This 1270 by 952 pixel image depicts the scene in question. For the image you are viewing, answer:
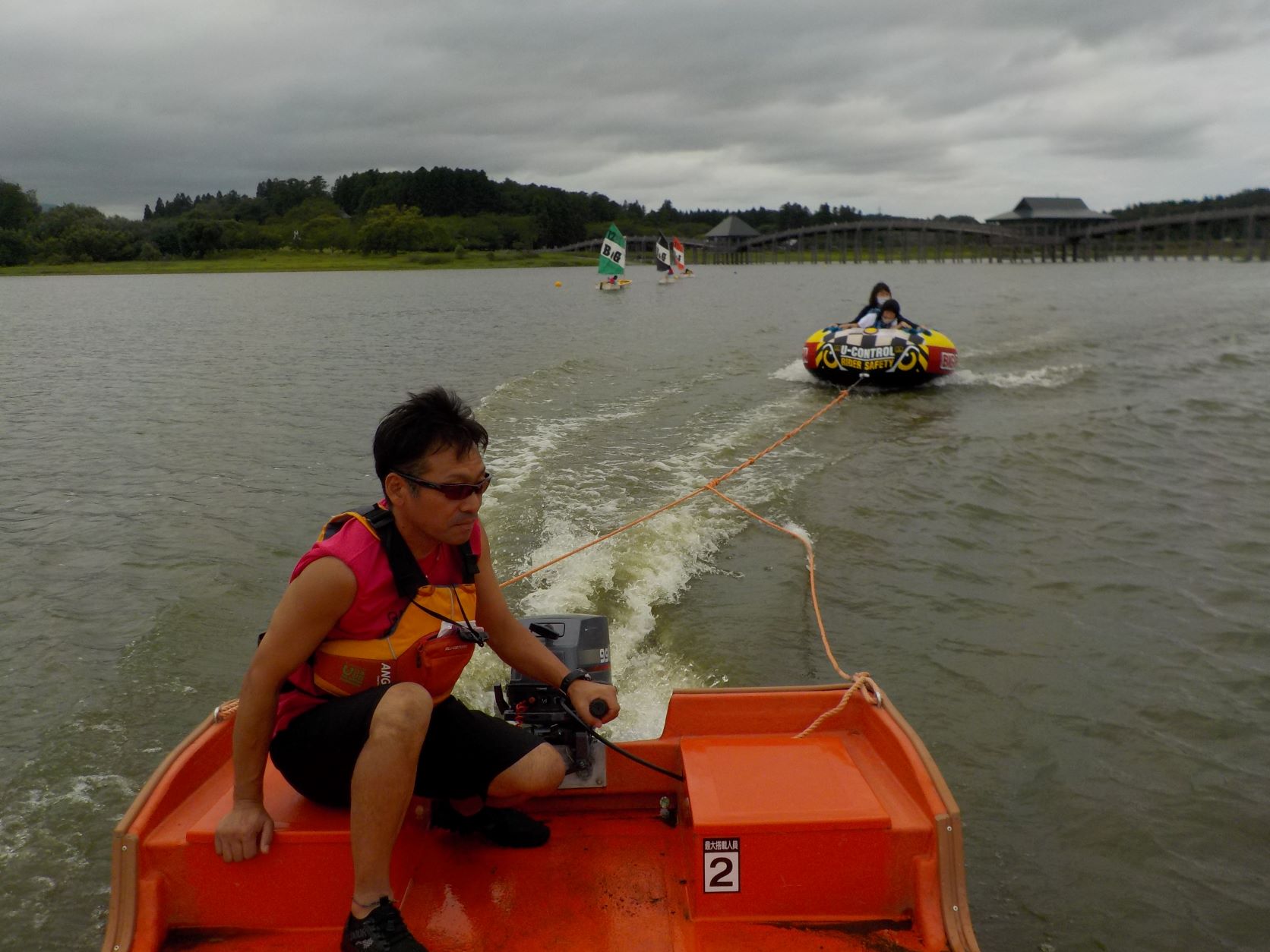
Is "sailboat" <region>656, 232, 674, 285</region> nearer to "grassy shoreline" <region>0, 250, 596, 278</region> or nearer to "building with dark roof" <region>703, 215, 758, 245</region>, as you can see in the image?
"grassy shoreline" <region>0, 250, 596, 278</region>

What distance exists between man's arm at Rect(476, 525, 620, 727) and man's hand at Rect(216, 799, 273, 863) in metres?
0.87

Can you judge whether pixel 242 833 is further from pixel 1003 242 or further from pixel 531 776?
pixel 1003 242

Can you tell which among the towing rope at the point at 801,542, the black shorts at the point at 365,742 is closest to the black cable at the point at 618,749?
the black shorts at the point at 365,742

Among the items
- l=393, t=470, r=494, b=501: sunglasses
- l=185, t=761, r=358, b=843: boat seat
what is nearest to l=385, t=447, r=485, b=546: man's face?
l=393, t=470, r=494, b=501: sunglasses

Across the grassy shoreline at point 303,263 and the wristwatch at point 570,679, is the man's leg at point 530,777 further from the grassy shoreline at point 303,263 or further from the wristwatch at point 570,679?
the grassy shoreline at point 303,263

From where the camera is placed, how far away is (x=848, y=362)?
16.0 meters

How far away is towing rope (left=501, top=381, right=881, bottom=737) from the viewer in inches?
144

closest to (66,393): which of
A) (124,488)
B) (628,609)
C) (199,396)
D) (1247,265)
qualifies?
(199,396)

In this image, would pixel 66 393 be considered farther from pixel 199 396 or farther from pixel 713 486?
pixel 713 486

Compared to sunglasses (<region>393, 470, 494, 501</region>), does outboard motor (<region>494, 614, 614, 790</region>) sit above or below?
below

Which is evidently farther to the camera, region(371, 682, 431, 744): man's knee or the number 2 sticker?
the number 2 sticker

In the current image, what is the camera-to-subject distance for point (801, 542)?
8.18 m

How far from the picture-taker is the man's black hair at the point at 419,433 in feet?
9.18

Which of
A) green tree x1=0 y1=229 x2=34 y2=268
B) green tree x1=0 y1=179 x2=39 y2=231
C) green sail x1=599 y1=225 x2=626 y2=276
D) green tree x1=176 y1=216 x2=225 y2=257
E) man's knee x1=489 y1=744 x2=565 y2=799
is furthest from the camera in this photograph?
green tree x1=0 y1=179 x2=39 y2=231
